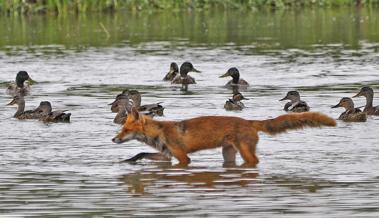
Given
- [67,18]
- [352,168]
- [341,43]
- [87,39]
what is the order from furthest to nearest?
1. [67,18]
2. [87,39]
3. [341,43]
4. [352,168]

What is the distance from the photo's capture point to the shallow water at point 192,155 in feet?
37.8

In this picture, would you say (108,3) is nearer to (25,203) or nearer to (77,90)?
(77,90)

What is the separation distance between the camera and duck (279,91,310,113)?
751 inches

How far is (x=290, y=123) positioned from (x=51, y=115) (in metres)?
5.54

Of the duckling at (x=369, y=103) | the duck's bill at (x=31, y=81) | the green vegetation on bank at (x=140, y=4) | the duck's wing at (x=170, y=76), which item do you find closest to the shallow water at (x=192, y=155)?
the duck's bill at (x=31, y=81)

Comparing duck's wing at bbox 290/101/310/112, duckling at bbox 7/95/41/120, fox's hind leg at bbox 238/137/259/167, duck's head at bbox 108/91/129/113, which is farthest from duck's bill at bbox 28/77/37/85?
fox's hind leg at bbox 238/137/259/167

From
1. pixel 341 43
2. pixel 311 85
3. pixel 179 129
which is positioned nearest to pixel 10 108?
pixel 311 85

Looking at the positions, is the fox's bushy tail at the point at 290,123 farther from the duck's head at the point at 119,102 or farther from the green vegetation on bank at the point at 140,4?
the green vegetation on bank at the point at 140,4

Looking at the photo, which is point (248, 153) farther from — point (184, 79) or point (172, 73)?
point (172, 73)

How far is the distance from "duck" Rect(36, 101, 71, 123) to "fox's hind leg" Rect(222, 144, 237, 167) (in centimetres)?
475

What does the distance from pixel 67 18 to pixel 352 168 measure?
98.1 ft

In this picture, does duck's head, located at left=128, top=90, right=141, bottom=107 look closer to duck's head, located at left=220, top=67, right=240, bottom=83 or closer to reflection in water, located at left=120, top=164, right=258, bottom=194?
duck's head, located at left=220, top=67, right=240, bottom=83

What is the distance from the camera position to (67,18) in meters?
42.7

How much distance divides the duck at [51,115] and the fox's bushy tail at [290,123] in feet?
16.5
